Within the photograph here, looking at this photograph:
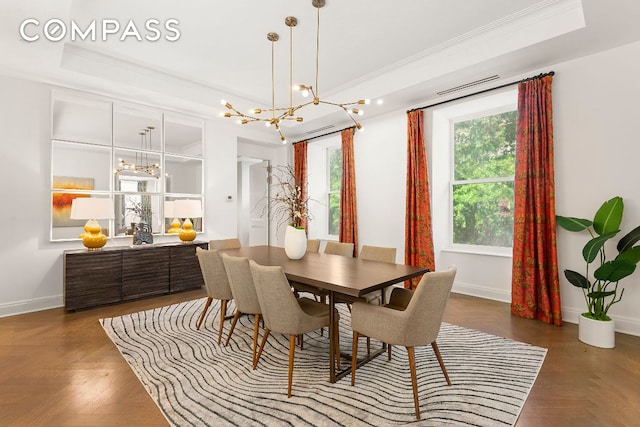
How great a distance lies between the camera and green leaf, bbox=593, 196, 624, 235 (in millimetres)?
2891

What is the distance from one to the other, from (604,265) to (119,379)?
4.09m

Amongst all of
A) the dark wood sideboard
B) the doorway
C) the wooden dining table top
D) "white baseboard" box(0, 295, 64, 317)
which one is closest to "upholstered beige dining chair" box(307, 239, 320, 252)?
the wooden dining table top

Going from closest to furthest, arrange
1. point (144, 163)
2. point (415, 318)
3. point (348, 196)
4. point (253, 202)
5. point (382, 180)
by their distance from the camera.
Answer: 1. point (415, 318)
2. point (144, 163)
3. point (382, 180)
4. point (348, 196)
5. point (253, 202)

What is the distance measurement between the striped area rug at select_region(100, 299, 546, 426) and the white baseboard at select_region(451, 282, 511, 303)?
4.36ft

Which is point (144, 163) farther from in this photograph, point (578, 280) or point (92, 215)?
point (578, 280)

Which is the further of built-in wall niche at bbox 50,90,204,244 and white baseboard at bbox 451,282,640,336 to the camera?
built-in wall niche at bbox 50,90,204,244

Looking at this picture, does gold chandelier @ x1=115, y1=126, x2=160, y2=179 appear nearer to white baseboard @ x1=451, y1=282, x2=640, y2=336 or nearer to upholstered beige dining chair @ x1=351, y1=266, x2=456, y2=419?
upholstered beige dining chair @ x1=351, y1=266, x2=456, y2=419

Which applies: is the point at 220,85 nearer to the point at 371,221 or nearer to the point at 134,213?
the point at 134,213

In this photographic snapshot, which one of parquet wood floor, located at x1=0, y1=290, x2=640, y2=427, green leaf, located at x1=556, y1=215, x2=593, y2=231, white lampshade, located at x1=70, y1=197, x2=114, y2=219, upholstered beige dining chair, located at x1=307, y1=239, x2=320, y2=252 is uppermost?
white lampshade, located at x1=70, y1=197, x2=114, y2=219

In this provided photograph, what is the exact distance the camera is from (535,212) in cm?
350

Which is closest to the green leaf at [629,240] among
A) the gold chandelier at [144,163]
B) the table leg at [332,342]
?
the table leg at [332,342]

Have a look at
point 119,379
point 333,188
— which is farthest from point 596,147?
point 119,379

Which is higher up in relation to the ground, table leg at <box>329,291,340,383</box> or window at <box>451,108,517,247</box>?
window at <box>451,108,517,247</box>

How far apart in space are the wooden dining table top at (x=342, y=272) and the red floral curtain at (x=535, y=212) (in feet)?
5.83
